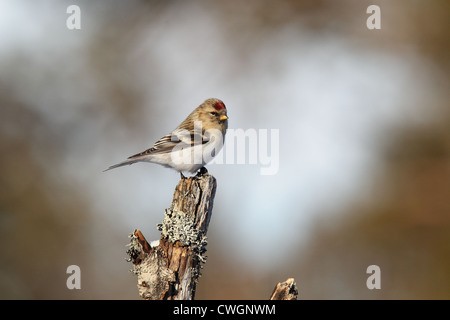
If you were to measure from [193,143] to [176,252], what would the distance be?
1662 millimetres

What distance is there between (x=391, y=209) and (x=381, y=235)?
1.29 ft

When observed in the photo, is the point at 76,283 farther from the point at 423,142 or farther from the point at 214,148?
the point at 423,142

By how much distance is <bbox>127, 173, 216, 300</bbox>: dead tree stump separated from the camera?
10.7ft

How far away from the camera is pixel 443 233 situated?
6887mm

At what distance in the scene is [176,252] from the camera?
11.1 feet

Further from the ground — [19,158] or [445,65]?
[445,65]

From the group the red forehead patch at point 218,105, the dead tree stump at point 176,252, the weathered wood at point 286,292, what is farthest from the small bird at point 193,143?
the weathered wood at point 286,292

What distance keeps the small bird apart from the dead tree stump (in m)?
1.08

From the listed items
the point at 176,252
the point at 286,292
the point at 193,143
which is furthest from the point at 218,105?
the point at 286,292

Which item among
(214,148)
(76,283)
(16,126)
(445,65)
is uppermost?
(445,65)

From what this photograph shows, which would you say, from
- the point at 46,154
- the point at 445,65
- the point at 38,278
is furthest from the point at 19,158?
the point at 445,65

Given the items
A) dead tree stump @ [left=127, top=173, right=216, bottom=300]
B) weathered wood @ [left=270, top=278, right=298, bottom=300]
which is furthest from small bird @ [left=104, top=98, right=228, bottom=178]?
weathered wood @ [left=270, top=278, right=298, bottom=300]

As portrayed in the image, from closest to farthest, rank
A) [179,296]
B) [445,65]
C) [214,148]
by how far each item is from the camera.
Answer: [179,296], [214,148], [445,65]

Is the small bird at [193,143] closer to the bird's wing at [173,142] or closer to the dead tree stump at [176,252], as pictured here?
the bird's wing at [173,142]
